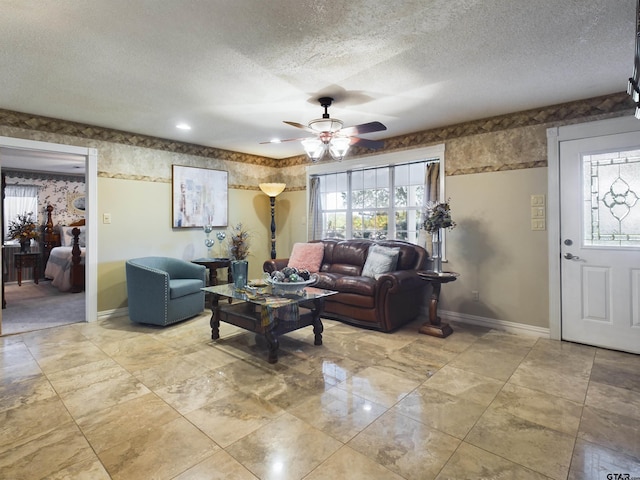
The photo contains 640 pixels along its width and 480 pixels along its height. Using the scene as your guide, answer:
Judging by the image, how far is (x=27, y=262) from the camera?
7.02 meters

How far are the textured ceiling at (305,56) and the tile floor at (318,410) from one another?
7.98 feet

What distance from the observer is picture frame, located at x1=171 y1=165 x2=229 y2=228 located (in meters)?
5.08

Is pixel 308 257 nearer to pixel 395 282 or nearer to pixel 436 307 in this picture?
pixel 395 282

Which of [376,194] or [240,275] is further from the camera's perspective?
[376,194]

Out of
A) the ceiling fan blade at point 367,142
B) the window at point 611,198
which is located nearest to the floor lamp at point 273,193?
the ceiling fan blade at point 367,142

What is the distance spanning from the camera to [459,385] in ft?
8.41

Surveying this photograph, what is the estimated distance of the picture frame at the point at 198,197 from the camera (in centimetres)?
508

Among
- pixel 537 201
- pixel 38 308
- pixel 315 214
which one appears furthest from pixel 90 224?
pixel 537 201

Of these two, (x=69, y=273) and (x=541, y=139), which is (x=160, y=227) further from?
(x=541, y=139)

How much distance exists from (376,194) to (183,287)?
9.78ft

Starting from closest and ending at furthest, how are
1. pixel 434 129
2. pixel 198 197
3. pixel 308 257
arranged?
pixel 434 129
pixel 308 257
pixel 198 197

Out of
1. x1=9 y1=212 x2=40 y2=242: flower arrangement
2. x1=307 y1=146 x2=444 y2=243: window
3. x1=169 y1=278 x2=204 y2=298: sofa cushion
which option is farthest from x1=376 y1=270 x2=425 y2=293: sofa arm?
x1=9 y1=212 x2=40 y2=242: flower arrangement

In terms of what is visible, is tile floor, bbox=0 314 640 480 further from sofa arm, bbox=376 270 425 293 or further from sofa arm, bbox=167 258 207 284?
sofa arm, bbox=167 258 207 284

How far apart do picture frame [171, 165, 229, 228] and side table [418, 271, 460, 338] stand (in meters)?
3.41
